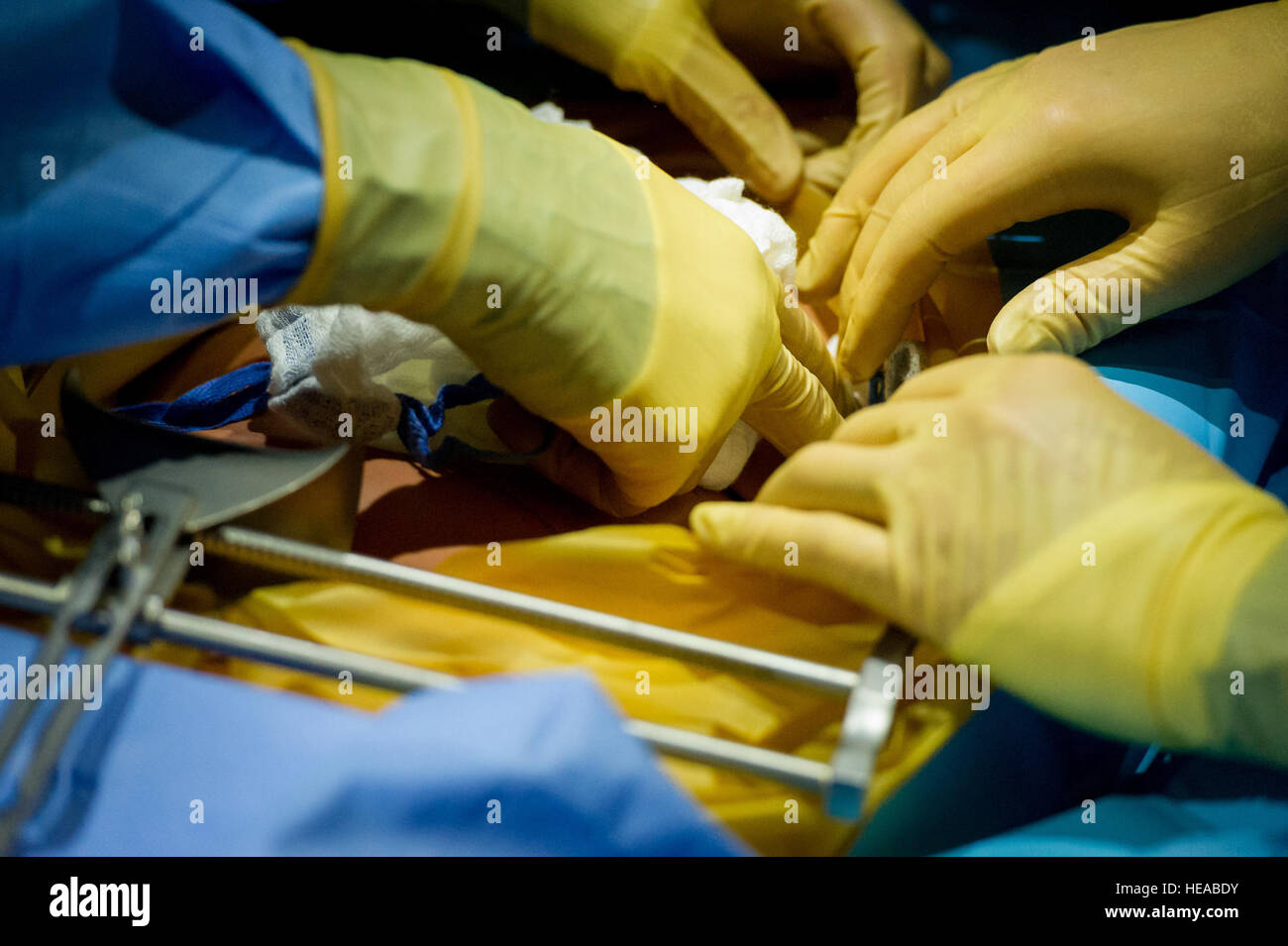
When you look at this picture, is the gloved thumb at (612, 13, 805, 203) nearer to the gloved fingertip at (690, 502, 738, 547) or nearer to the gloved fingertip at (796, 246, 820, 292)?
Answer: the gloved fingertip at (796, 246, 820, 292)

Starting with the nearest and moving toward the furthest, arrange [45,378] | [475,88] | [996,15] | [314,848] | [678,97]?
[314,848] → [475,88] → [45,378] → [678,97] → [996,15]

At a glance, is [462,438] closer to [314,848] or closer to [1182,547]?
[314,848]

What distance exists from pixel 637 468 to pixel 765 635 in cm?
14

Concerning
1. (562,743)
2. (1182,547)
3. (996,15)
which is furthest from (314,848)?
(996,15)

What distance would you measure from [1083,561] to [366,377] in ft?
1.60

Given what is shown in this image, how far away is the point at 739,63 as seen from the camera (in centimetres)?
97

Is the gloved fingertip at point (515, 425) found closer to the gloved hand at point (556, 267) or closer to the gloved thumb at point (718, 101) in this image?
the gloved hand at point (556, 267)

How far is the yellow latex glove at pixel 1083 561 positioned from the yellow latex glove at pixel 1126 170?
248 mm

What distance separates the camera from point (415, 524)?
668 mm

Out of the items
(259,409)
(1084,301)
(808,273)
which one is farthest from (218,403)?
(1084,301)

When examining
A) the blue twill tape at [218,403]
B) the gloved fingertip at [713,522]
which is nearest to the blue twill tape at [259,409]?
the blue twill tape at [218,403]

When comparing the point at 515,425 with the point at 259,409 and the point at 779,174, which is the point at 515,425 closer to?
the point at 259,409

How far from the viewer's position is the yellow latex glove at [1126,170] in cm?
68

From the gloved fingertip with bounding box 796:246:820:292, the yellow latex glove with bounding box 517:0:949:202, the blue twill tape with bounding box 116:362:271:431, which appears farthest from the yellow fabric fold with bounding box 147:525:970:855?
the yellow latex glove with bounding box 517:0:949:202
